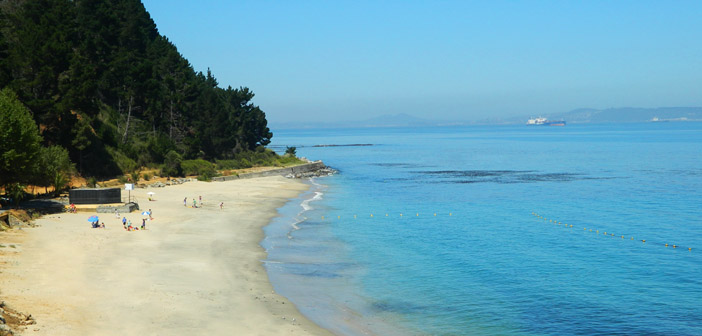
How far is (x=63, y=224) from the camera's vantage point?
41688 millimetres

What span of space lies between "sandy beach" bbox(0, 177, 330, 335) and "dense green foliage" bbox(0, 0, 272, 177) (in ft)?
37.0

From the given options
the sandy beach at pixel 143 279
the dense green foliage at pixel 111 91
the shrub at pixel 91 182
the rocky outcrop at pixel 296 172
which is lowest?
the sandy beach at pixel 143 279

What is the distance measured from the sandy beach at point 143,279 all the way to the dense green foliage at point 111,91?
11264mm

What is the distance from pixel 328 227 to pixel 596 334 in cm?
2827

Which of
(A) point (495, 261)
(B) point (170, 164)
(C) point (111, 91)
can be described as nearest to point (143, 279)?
(A) point (495, 261)

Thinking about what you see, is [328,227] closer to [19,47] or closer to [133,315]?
[133,315]

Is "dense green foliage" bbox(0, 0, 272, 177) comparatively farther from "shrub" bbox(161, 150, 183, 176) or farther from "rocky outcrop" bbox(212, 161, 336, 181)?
"rocky outcrop" bbox(212, 161, 336, 181)

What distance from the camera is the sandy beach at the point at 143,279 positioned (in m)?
22.5

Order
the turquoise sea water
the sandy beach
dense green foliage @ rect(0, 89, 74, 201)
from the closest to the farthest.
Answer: the sandy beach → the turquoise sea water → dense green foliage @ rect(0, 89, 74, 201)

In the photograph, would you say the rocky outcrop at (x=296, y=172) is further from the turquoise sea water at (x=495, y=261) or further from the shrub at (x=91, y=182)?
the shrub at (x=91, y=182)

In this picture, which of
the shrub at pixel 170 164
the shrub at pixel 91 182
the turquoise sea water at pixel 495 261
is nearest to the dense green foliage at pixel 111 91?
the shrub at pixel 170 164

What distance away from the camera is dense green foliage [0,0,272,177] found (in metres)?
61.8

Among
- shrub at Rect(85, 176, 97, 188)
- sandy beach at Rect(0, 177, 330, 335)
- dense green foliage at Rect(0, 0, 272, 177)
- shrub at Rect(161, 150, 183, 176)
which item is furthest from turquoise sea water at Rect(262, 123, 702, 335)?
dense green foliage at Rect(0, 0, 272, 177)

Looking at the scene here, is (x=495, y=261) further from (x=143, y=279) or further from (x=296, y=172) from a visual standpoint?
(x=296, y=172)
